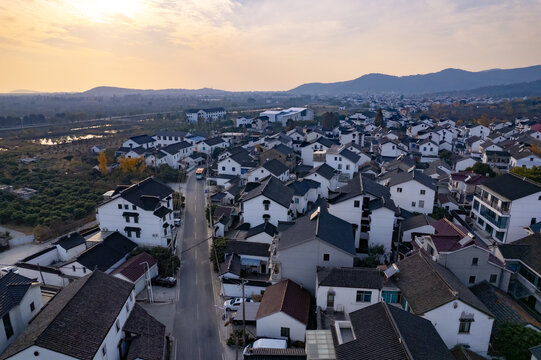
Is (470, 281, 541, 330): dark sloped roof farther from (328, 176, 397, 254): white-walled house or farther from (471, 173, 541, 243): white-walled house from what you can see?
(471, 173, 541, 243): white-walled house

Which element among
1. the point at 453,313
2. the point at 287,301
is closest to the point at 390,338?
the point at 453,313

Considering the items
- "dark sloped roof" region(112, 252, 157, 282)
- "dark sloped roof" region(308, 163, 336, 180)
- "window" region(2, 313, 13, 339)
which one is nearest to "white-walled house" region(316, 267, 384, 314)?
"dark sloped roof" region(112, 252, 157, 282)

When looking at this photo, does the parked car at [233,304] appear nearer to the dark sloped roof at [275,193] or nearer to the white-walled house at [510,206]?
the dark sloped roof at [275,193]

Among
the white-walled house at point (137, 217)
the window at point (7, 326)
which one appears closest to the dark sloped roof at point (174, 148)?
the white-walled house at point (137, 217)

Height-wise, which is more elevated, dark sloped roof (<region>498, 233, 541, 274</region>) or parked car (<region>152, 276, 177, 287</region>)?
dark sloped roof (<region>498, 233, 541, 274</region>)

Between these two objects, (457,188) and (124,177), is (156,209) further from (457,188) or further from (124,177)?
(457,188)

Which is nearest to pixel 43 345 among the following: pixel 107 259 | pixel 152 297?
pixel 152 297
